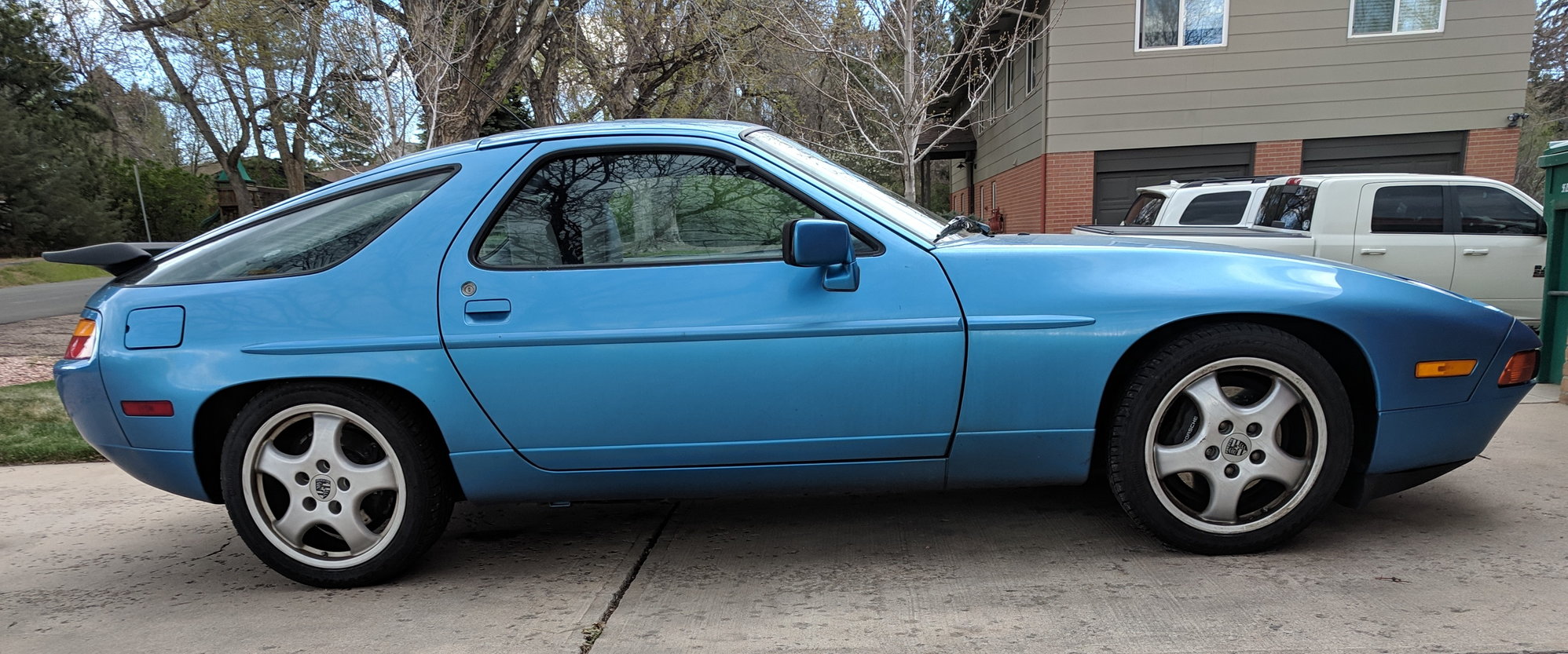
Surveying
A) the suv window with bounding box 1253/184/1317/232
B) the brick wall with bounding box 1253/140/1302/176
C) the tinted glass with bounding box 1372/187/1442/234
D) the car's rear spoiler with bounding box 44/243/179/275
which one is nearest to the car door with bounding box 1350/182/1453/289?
the tinted glass with bounding box 1372/187/1442/234

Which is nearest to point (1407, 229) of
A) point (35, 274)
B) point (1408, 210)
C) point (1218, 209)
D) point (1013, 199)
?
point (1408, 210)

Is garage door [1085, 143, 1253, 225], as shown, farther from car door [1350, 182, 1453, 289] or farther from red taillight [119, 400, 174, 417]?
red taillight [119, 400, 174, 417]

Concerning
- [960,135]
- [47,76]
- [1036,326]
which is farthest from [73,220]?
[1036,326]

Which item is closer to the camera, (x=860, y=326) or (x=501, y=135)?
(x=860, y=326)

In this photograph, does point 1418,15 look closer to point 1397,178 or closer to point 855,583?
point 1397,178

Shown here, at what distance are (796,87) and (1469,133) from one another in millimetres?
14200

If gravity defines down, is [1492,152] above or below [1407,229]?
above

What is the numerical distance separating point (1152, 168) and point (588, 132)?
40.3ft

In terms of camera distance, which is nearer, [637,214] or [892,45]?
[637,214]

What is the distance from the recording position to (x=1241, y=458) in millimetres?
2865

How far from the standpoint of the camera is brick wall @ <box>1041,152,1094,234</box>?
531 inches

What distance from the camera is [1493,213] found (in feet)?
24.3

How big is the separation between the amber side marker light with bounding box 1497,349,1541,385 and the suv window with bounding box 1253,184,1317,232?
484 cm

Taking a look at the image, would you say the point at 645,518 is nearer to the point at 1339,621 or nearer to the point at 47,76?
the point at 1339,621
